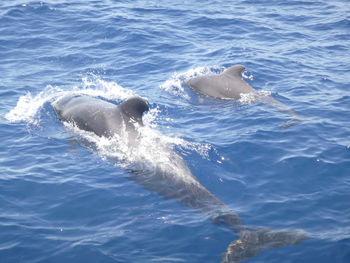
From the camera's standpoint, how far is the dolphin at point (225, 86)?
18.0 metres

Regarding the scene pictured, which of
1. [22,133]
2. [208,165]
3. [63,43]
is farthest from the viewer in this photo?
[63,43]

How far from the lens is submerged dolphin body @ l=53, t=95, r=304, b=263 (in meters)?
10.0

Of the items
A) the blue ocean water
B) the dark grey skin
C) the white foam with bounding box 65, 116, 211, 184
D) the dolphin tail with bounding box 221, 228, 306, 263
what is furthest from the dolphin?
the dolphin tail with bounding box 221, 228, 306, 263

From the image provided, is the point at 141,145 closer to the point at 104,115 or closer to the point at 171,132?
the point at 171,132

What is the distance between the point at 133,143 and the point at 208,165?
85.7 inches

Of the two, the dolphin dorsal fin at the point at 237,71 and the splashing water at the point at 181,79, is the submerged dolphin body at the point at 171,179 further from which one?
the dolphin dorsal fin at the point at 237,71

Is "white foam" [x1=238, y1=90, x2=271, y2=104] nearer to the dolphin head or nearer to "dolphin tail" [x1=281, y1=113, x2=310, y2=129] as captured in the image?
the dolphin head

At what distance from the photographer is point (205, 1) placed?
30734mm

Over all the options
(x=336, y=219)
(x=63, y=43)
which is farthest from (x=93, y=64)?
(x=336, y=219)

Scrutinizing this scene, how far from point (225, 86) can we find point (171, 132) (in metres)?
4.07

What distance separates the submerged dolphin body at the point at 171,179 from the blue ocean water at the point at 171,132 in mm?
245

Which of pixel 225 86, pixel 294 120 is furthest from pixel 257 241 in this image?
pixel 225 86

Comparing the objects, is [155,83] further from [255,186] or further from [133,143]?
[255,186]

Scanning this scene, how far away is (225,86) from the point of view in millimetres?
18281
